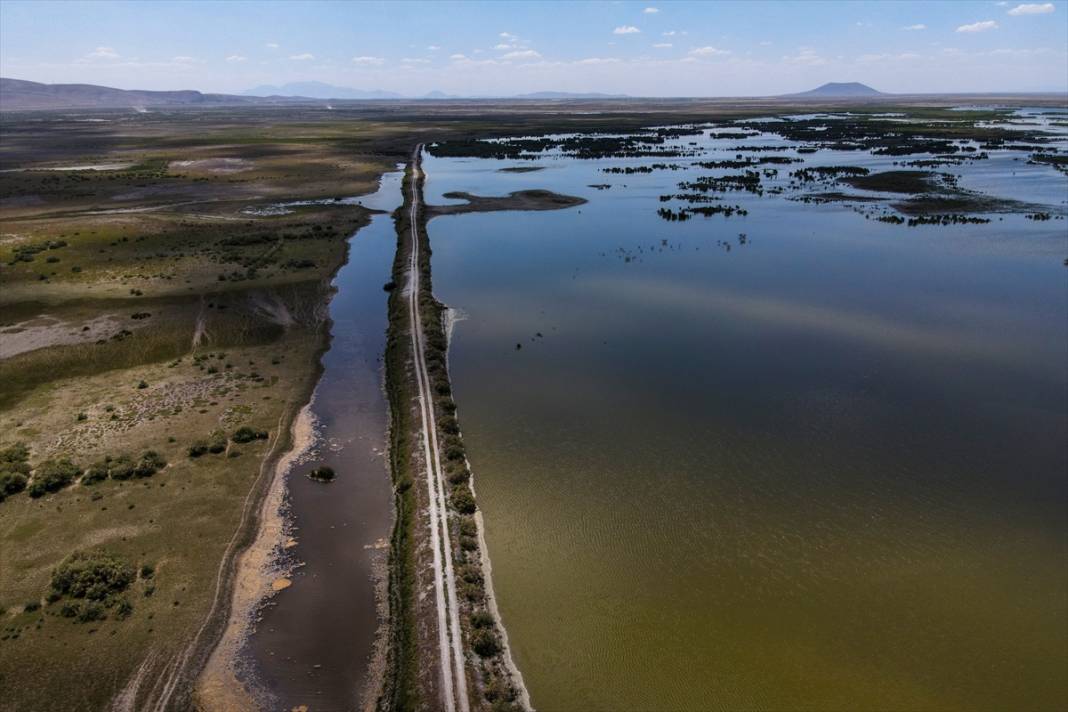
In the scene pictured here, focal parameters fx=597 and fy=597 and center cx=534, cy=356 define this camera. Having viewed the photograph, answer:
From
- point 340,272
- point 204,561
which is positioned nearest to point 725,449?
point 204,561

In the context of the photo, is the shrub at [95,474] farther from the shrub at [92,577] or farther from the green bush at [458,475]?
the green bush at [458,475]

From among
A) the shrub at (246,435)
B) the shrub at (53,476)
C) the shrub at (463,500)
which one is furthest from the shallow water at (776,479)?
the shrub at (53,476)

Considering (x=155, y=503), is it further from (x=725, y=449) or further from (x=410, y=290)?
(x=410, y=290)

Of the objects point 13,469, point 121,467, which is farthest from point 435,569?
point 13,469

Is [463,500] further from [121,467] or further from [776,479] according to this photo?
[121,467]

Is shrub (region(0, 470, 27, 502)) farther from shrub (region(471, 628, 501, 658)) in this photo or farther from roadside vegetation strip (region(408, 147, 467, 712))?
shrub (region(471, 628, 501, 658))

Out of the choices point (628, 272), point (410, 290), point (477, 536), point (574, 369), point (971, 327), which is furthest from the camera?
point (628, 272)

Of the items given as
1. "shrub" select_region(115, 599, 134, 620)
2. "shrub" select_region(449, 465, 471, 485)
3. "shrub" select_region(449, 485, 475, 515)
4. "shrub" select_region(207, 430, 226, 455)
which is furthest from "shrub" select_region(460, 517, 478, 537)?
"shrub" select_region(207, 430, 226, 455)
